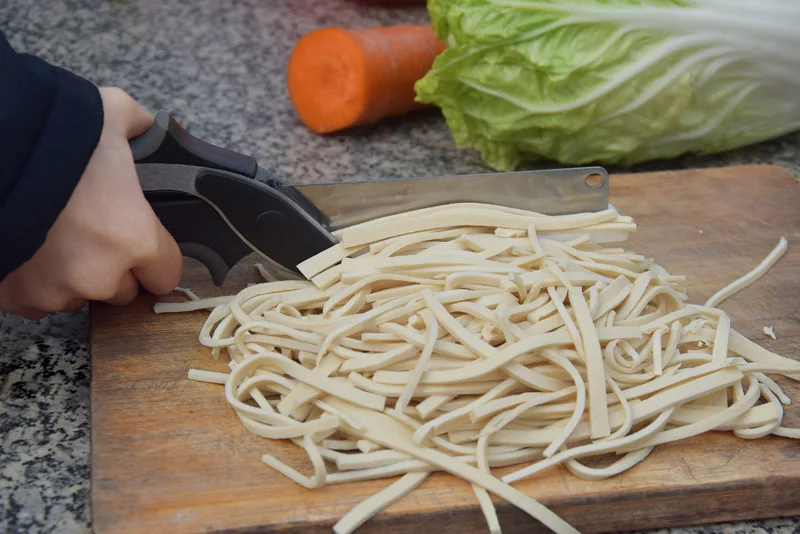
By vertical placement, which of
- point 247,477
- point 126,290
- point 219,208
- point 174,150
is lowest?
point 247,477

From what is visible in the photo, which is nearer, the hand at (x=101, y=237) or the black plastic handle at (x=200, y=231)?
the hand at (x=101, y=237)

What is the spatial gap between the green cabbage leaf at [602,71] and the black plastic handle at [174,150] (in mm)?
808

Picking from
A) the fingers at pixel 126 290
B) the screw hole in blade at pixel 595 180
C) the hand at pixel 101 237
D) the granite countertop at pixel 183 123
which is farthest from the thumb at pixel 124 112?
the screw hole in blade at pixel 595 180

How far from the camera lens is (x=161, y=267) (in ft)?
4.42

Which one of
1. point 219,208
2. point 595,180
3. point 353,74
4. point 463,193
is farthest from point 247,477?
point 353,74

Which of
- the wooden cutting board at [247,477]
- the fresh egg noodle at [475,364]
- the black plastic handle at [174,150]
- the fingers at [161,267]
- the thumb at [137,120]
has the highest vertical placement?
the thumb at [137,120]

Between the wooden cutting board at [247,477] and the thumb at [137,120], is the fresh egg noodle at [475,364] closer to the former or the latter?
the wooden cutting board at [247,477]

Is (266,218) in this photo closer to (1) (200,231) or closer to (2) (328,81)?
(1) (200,231)

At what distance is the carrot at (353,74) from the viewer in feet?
7.13

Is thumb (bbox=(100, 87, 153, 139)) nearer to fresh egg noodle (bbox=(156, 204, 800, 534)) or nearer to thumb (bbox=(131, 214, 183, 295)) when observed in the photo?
thumb (bbox=(131, 214, 183, 295))

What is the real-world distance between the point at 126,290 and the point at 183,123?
0.96m

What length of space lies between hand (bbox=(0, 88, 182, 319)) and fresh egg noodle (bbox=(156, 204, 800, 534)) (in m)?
0.20

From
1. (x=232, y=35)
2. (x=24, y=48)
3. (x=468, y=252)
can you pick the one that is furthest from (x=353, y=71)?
(x=24, y=48)

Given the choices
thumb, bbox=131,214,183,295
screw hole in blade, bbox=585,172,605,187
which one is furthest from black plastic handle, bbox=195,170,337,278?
screw hole in blade, bbox=585,172,605,187
